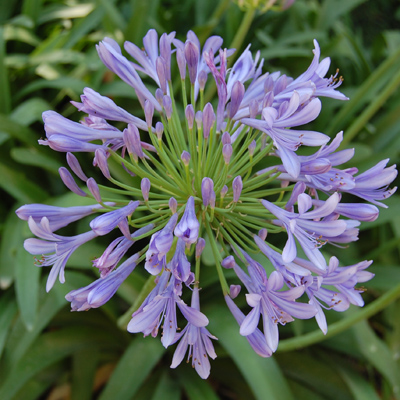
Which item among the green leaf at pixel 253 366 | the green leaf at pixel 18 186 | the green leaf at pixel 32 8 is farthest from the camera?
the green leaf at pixel 32 8

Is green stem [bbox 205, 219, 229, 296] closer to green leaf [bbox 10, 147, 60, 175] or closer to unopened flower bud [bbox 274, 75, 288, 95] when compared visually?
unopened flower bud [bbox 274, 75, 288, 95]

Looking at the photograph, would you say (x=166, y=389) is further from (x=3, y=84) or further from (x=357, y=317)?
(x=3, y=84)

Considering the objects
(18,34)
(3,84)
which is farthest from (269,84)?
(18,34)

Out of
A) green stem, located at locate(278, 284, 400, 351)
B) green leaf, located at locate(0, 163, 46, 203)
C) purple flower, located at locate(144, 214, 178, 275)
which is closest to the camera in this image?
purple flower, located at locate(144, 214, 178, 275)

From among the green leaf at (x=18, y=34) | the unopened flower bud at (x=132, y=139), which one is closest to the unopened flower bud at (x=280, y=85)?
the unopened flower bud at (x=132, y=139)

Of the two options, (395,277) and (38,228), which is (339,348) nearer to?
(395,277)

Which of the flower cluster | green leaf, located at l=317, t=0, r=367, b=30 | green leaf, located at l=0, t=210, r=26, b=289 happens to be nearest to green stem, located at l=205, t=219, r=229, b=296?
the flower cluster

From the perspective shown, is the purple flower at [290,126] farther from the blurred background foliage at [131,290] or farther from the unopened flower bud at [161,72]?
the blurred background foliage at [131,290]
